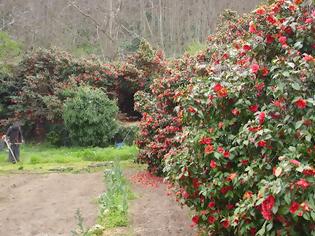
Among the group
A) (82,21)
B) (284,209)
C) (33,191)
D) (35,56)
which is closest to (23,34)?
(82,21)

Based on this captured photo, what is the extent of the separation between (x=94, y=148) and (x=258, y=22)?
11736 mm

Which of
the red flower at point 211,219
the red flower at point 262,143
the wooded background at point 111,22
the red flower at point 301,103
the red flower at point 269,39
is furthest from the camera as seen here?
the wooded background at point 111,22

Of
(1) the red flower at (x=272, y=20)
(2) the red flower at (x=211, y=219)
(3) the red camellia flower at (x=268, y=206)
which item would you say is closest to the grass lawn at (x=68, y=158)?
(2) the red flower at (x=211, y=219)

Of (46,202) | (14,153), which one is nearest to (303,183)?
(46,202)

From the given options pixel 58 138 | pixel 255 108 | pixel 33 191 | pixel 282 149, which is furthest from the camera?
pixel 58 138

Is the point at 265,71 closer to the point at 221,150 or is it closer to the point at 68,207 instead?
the point at 221,150

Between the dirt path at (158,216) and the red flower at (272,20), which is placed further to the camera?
the dirt path at (158,216)

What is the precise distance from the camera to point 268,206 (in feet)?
12.3

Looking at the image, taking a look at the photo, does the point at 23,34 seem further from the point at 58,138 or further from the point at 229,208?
the point at 229,208

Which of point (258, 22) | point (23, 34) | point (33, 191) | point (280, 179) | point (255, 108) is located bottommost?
point (33, 191)

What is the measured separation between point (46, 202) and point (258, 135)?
242 inches

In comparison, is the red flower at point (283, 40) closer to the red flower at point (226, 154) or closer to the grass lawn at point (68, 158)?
the red flower at point (226, 154)

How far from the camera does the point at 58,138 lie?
18328mm

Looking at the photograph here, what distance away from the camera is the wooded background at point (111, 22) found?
1118 inches
